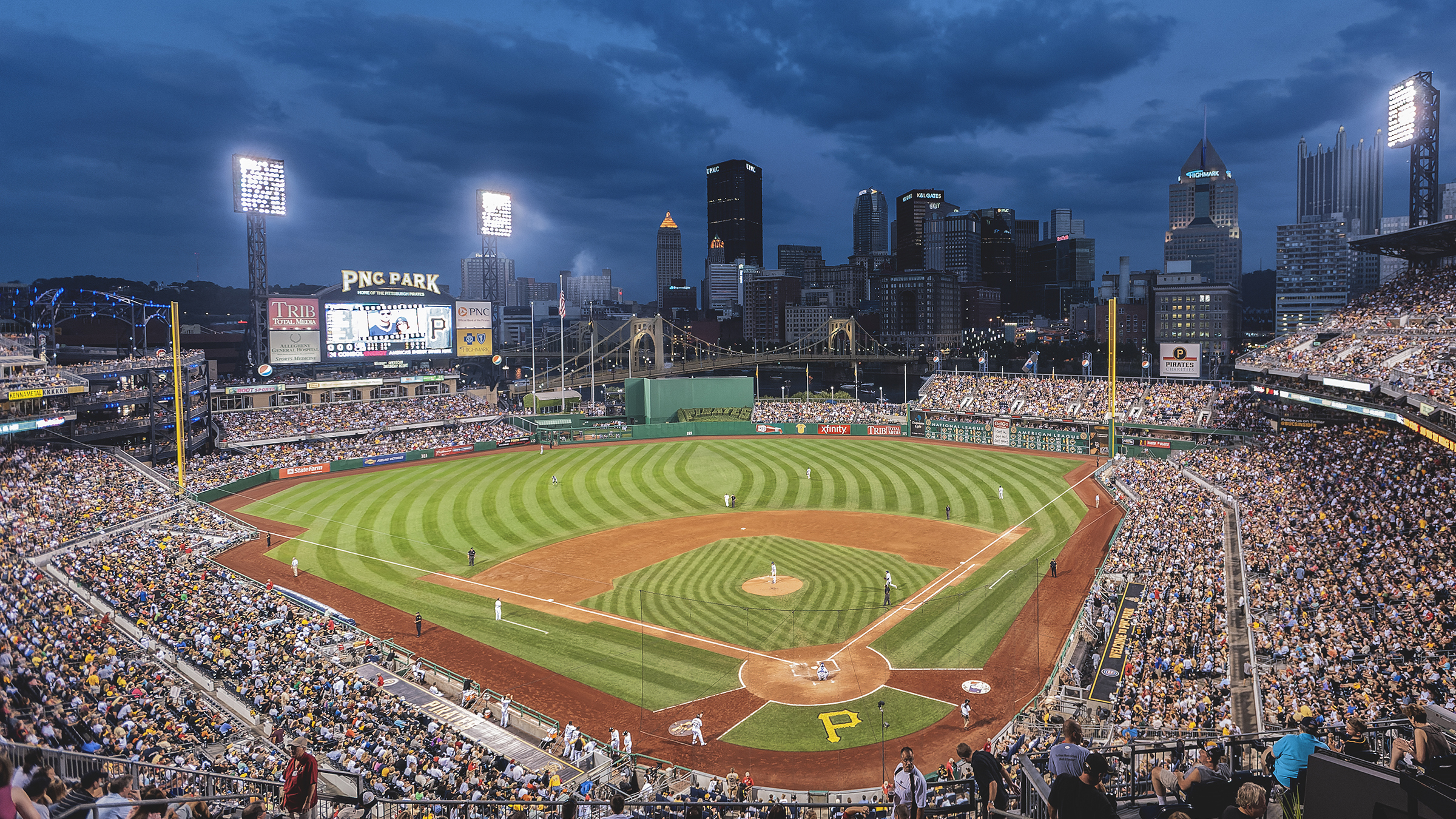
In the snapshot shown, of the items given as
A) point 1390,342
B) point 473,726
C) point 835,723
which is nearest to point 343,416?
point 473,726

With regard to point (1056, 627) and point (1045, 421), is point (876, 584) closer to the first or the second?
point (1056, 627)

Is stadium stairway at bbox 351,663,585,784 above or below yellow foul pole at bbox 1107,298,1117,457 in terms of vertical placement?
below

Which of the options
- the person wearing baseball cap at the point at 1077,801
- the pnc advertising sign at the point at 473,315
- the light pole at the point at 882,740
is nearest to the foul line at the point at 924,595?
the light pole at the point at 882,740

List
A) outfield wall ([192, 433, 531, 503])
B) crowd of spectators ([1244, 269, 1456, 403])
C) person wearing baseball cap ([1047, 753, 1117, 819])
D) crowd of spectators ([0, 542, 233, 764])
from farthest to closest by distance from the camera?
outfield wall ([192, 433, 531, 503]), crowd of spectators ([1244, 269, 1456, 403]), crowd of spectators ([0, 542, 233, 764]), person wearing baseball cap ([1047, 753, 1117, 819])

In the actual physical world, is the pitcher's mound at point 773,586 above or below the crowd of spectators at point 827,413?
below

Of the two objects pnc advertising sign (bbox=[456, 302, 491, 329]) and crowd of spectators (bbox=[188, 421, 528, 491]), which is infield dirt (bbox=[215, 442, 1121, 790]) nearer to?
crowd of spectators (bbox=[188, 421, 528, 491])

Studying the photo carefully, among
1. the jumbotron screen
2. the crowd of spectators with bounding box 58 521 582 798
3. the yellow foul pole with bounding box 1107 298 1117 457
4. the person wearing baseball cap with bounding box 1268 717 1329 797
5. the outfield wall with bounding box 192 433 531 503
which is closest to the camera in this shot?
the person wearing baseball cap with bounding box 1268 717 1329 797

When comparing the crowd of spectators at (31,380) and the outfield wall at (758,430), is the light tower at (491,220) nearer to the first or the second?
the outfield wall at (758,430)

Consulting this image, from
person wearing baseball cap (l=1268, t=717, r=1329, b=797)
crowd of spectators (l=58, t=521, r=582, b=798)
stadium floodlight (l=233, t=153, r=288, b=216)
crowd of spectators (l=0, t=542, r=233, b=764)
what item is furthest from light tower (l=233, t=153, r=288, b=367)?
person wearing baseball cap (l=1268, t=717, r=1329, b=797)
